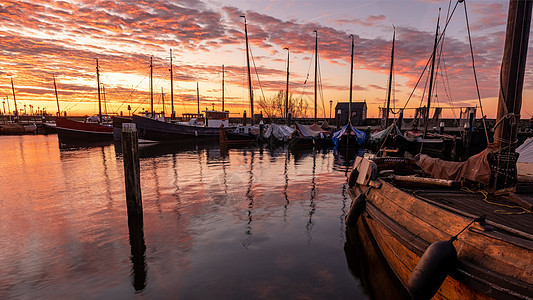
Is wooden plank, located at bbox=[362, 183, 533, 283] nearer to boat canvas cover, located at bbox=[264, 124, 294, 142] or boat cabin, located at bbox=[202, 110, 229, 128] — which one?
boat canvas cover, located at bbox=[264, 124, 294, 142]

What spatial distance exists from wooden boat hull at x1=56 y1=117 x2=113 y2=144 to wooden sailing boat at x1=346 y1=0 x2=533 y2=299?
44.2 metres

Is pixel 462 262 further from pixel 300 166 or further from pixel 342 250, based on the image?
pixel 300 166

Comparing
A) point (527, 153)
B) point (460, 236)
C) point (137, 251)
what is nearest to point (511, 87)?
point (460, 236)

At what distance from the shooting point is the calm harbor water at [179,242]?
5.44 m

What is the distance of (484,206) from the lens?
480 cm

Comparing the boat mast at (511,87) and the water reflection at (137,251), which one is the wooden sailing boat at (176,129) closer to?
the water reflection at (137,251)

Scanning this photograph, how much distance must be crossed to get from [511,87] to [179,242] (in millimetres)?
8570

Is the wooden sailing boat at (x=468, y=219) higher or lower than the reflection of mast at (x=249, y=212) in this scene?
higher

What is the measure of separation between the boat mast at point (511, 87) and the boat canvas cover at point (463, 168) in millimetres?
218

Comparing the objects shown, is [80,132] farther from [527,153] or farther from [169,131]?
[527,153]

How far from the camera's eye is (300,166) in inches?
782

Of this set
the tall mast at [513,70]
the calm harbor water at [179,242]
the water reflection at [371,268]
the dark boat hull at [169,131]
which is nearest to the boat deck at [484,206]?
the tall mast at [513,70]

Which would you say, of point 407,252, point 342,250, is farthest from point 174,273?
point 407,252

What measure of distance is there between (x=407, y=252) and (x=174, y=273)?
16.0 ft
